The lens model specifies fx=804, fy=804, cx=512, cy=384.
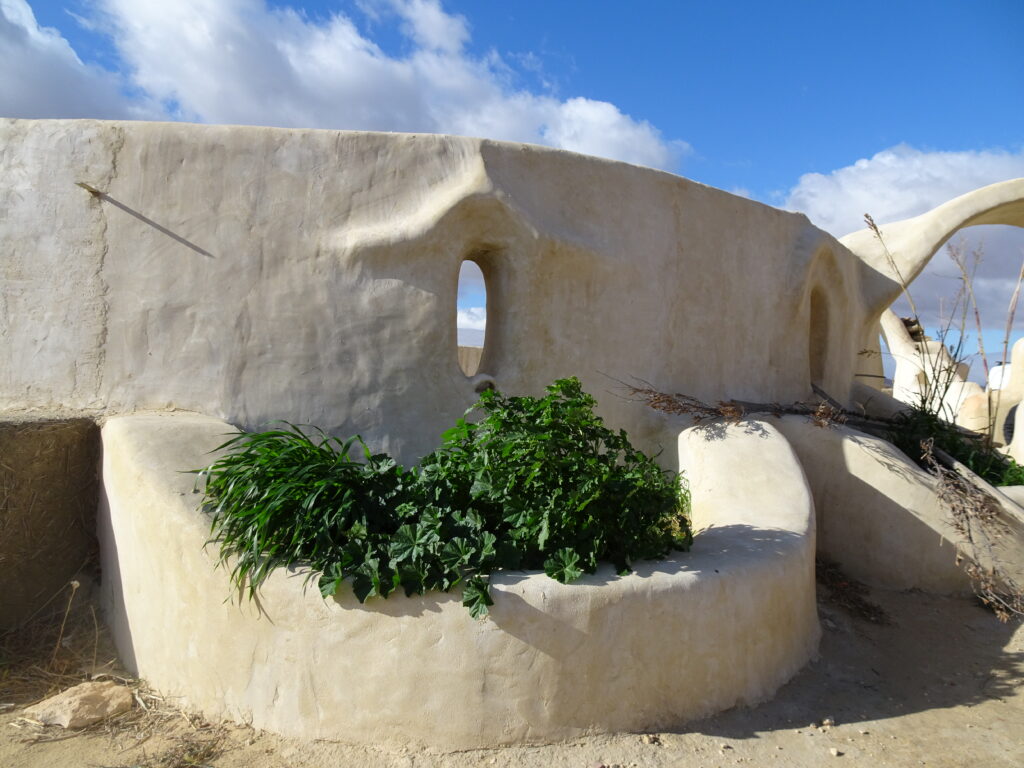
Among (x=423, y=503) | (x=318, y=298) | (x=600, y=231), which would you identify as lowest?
(x=423, y=503)

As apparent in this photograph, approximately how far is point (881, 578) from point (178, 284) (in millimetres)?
5327

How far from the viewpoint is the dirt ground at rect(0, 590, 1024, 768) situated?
339 cm

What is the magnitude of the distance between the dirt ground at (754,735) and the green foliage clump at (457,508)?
2.26 ft

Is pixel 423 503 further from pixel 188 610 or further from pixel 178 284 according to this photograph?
pixel 178 284

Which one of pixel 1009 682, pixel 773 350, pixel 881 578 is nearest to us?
pixel 1009 682

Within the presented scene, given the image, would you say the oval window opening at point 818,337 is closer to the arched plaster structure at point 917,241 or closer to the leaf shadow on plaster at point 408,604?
the arched plaster structure at point 917,241

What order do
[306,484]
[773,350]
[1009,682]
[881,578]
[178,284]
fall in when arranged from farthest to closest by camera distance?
[773,350], [881,578], [178,284], [1009,682], [306,484]

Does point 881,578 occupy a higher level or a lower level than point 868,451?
lower

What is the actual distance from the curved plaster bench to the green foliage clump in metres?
0.10

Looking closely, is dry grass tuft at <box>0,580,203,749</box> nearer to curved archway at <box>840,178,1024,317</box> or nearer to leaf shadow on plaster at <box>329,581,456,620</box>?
leaf shadow on plaster at <box>329,581,456,620</box>

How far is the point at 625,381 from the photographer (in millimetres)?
6188

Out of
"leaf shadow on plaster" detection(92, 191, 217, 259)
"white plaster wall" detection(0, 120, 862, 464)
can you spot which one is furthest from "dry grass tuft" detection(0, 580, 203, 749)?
"leaf shadow on plaster" detection(92, 191, 217, 259)

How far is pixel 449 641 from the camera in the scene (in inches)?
132

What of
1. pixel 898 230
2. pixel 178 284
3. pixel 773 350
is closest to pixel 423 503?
pixel 178 284
